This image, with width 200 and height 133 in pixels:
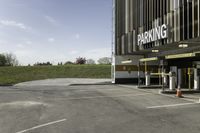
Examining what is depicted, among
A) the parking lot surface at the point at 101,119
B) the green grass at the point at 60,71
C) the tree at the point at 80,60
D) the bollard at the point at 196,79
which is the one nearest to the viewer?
the parking lot surface at the point at 101,119

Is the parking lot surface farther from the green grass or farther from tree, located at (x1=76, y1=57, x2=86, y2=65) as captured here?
tree, located at (x1=76, y1=57, x2=86, y2=65)

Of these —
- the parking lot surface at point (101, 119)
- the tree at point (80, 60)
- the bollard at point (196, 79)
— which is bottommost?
the parking lot surface at point (101, 119)

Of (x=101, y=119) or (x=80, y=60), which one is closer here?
(x=101, y=119)

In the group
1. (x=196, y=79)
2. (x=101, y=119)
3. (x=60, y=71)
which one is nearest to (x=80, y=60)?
(x=60, y=71)

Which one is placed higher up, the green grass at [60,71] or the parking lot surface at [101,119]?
the green grass at [60,71]

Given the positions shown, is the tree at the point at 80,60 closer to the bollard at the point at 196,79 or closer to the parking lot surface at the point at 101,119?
the bollard at the point at 196,79

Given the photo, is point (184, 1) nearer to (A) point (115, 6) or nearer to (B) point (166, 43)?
(B) point (166, 43)

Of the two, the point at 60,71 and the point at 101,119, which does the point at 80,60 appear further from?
the point at 101,119

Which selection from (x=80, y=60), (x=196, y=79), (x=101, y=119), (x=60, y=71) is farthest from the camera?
(x=80, y=60)

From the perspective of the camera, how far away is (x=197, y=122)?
10.4 meters

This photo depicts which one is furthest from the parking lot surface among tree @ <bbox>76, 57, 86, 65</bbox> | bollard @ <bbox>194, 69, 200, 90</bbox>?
tree @ <bbox>76, 57, 86, 65</bbox>

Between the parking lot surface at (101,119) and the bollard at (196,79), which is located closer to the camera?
the parking lot surface at (101,119)

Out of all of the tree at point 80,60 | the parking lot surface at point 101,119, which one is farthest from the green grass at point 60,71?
the parking lot surface at point 101,119

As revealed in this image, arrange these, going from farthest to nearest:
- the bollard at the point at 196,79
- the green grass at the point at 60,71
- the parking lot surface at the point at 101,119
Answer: the green grass at the point at 60,71, the bollard at the point at 196,79, the parking lot surface at the point at 101,119
